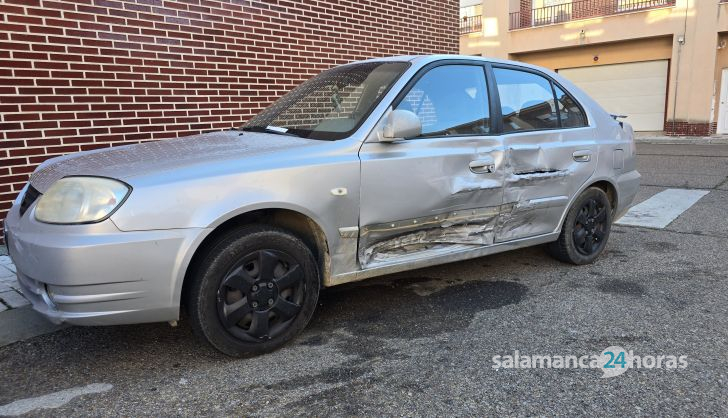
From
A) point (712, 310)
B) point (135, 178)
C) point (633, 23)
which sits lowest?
point (712, 310)

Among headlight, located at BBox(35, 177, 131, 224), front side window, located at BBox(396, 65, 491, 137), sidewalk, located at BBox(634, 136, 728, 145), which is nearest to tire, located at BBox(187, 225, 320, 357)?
headlight, located at BBox(35, 177, 131, 224)

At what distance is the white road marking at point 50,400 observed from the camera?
2.33 metres

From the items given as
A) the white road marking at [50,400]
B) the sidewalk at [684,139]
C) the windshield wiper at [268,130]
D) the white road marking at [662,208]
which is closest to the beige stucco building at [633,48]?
the sidewalk at [684,139]

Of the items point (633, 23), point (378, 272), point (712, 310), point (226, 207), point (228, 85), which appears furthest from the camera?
point (633, 23)

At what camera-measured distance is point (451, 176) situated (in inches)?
128

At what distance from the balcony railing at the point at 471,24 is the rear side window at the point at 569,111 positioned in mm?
21806

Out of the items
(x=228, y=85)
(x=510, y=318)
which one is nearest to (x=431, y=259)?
(x=510, y=318)

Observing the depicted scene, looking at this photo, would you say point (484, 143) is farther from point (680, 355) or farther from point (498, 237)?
point (680, 355)

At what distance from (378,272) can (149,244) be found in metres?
1.31

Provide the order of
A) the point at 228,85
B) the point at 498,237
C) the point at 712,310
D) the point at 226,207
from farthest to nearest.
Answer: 1. the point at 228,85
2. the point at 498,237
3. the point at 712,310
4. the point at 226,207

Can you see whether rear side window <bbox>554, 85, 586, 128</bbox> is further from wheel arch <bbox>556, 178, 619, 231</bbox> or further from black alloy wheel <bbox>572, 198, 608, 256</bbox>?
black alloy wheel <bbox>572, 198, 608, 256</bbox>

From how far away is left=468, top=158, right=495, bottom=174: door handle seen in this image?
3367 mm

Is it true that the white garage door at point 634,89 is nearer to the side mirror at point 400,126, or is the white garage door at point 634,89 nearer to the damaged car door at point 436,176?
the damaged car door at point 436,176

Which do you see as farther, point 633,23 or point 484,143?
point 633,23
